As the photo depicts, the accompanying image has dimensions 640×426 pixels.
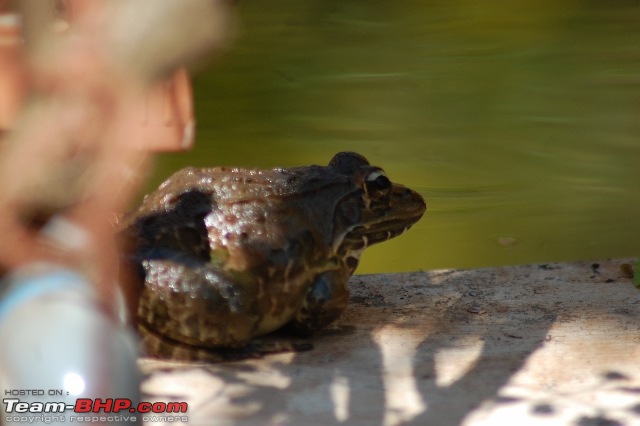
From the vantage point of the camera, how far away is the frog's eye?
3143mm

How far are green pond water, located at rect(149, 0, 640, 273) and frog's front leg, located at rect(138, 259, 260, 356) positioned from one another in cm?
210

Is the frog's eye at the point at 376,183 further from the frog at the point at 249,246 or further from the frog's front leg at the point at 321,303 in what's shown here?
the frog's front leg at the point at 321,303

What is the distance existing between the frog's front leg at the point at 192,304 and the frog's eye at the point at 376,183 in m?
0.68

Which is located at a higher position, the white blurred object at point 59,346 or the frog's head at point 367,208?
the frog's head at point 367,208

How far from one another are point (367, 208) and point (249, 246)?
0.53 metres

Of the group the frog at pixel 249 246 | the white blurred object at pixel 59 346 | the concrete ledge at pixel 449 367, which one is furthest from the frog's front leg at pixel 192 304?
the white blurred object at pixel 59 346

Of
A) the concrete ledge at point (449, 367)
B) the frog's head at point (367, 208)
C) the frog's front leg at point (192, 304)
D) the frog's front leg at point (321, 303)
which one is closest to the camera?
the concrete ledge at point (449, 367)

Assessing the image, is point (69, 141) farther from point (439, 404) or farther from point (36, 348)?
point (439, 404)

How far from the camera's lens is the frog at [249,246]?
107 inches

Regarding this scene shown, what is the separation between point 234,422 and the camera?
2395mm

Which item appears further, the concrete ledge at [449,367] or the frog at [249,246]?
the frog at [249,246]

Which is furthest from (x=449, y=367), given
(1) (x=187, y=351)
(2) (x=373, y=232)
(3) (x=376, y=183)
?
(1) (x=187, y=351)

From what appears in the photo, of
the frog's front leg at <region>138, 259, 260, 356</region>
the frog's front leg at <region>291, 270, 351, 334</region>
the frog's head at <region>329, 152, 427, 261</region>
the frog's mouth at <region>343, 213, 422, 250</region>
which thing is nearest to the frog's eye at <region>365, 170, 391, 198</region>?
the frog's head at <region>329, 152, 427, 261</region>

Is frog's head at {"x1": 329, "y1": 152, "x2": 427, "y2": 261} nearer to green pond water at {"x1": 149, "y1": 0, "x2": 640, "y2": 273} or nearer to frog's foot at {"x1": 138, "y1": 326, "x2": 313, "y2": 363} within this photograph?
frog's foot at {"x1": 138, "y1": 326, "x2": 313, "y2": 363}
